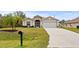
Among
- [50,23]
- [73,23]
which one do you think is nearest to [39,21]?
[50,23]

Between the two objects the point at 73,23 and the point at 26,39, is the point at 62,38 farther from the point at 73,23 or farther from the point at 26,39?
the point at 26,39

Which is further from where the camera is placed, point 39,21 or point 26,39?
point 39,21

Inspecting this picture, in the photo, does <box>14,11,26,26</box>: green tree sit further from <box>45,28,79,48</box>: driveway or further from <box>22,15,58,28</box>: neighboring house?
<box>45,28,79,48</box>: driveway

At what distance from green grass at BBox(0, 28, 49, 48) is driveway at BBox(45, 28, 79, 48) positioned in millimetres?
245

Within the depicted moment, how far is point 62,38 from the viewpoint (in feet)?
16.9

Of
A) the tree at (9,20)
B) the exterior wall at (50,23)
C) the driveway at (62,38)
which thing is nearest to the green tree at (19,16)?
the tree at (9,20)

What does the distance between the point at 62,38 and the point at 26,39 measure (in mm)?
806

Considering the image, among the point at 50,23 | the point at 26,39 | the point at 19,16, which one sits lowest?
the point at 26,39

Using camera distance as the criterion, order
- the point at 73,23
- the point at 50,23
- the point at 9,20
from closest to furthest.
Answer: the point at 9,20, the point at 73,23, the point at 50,23

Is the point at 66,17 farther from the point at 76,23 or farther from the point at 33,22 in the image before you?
the point at 33,22

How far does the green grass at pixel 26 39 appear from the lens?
5020mm
